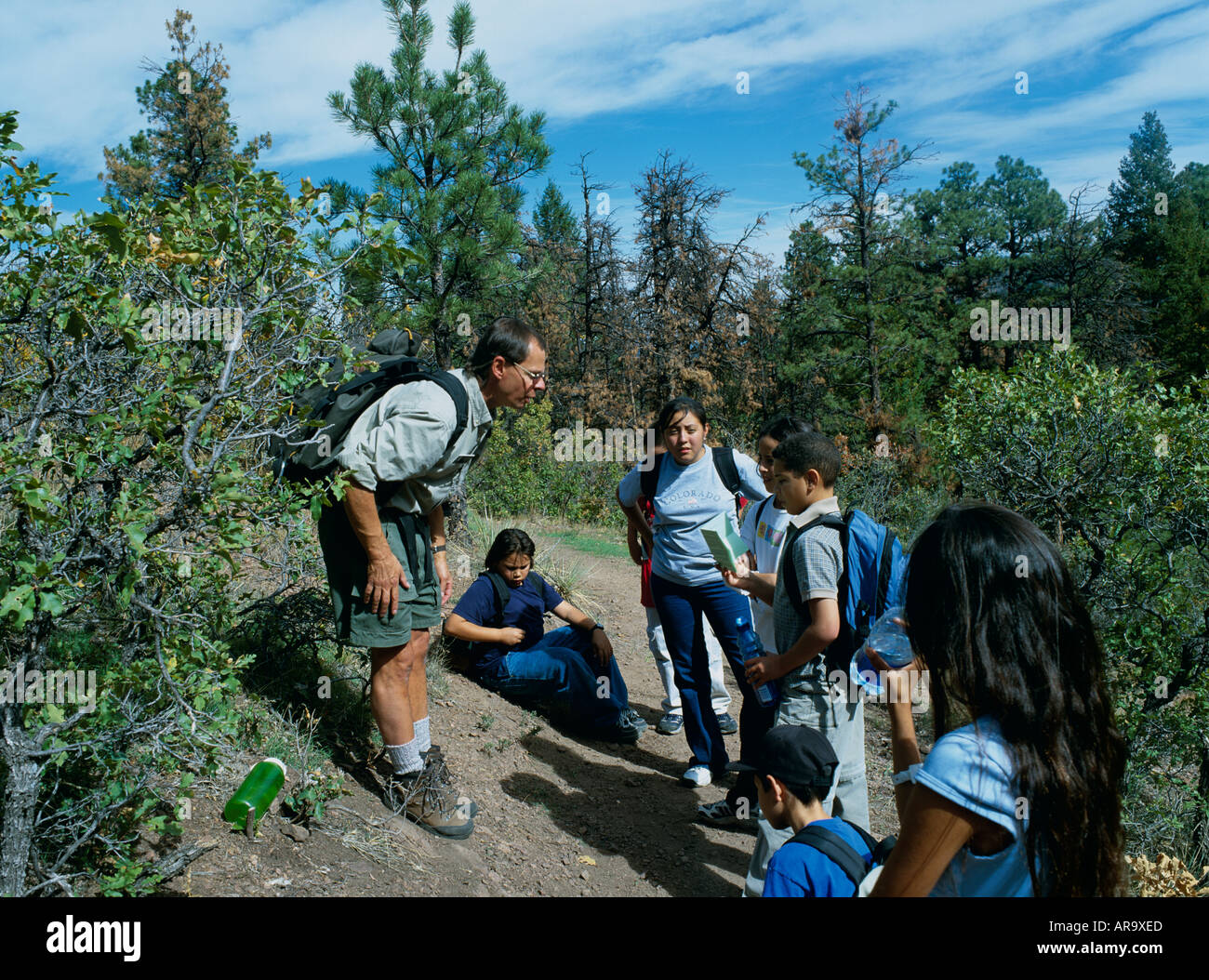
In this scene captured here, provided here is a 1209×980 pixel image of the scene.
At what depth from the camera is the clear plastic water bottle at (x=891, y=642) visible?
6.28 feet

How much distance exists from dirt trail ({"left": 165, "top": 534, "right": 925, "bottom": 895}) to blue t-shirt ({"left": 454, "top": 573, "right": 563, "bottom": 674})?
0.69ft

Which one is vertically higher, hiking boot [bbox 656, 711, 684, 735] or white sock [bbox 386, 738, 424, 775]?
white sock [bbox 386, 738, 424, 775]

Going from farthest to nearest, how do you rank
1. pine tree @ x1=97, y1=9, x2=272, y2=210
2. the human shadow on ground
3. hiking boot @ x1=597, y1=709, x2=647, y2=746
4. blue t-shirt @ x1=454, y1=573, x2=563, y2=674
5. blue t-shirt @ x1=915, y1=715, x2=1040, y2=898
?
pine tree @ x1=97, y1=9, x2=272, y2=210
hiking boot @ x1=597, y1=709, x2=647, y2=746
blue t-shirt @ x1=454, y1=573, x2=563, y2=674
the human shadow on ground
blue t-shirt @ x1=915, y1=715, x2=1040, y2=898

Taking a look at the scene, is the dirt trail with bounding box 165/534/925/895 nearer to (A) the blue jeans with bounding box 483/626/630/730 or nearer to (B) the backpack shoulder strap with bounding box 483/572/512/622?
(A) the blue jeans with bounding box 483/626/630/730

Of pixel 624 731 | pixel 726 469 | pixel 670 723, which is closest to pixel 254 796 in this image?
pixel 624 731

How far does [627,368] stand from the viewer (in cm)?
1909

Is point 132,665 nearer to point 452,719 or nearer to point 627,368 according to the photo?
point 452,719

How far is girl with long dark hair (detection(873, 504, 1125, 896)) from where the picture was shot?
137cm

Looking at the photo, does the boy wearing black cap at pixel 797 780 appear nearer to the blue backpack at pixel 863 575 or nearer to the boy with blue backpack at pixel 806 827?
the boy with blue backpack at pixel 806 827

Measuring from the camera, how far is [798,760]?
2.36 metres

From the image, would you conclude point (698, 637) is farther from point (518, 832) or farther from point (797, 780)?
point (797, 780)

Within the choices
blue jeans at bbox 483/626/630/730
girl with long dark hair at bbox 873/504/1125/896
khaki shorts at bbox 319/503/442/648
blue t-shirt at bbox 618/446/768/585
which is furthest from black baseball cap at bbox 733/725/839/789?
blue jeans at bbox 483/626/630/730

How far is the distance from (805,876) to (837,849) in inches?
3.9
